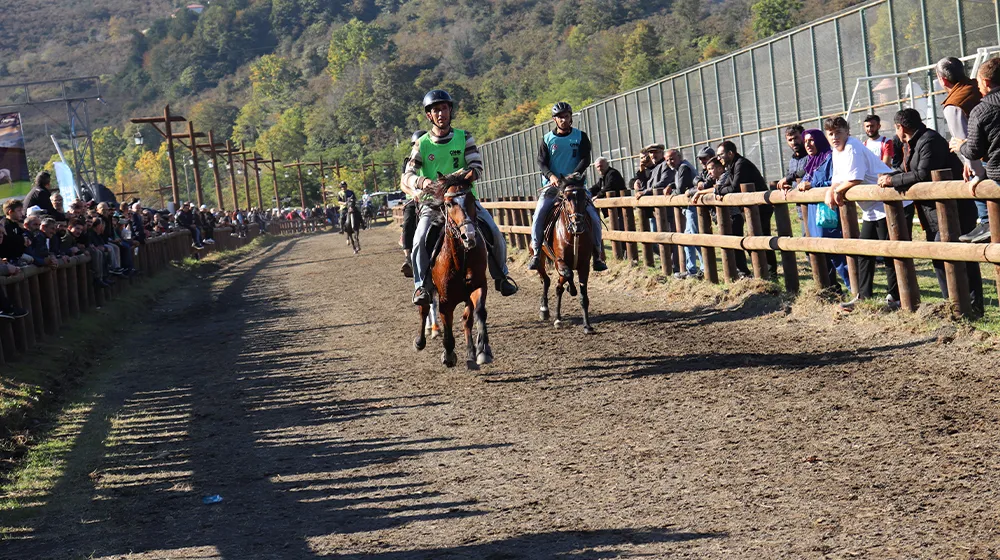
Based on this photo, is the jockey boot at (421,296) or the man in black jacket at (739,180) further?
the man in black jacket at (739,180)

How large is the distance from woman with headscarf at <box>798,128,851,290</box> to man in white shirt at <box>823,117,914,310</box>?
79 cm

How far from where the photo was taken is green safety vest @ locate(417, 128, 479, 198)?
11578 millimetres

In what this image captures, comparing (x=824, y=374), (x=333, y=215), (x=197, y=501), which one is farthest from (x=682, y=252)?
(x=333, y=215)

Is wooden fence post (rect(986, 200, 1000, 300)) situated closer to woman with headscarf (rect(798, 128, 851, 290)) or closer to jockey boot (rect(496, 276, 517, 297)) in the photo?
woman with headscarf (rect(798, 128, 851, 290))

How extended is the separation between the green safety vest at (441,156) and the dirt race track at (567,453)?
1.89 m

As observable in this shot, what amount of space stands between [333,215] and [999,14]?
7861 cm

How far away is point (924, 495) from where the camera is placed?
19.0 ft

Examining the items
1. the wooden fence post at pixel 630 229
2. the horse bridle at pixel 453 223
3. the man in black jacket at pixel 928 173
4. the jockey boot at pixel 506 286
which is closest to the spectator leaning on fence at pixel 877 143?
the man in black jacket at pixel 928 173

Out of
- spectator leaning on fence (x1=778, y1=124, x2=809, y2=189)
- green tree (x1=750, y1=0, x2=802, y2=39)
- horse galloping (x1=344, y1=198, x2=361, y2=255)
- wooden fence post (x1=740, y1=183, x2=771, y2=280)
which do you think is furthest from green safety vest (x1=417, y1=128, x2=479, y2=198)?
green tree (x1=750, y1=0, x2=802, y2=39)

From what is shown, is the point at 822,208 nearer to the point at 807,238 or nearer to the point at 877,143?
the point at 807,238

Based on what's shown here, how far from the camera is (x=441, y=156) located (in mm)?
11586

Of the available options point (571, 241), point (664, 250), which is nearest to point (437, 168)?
point (571, 241)

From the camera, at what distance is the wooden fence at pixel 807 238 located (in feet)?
32.2

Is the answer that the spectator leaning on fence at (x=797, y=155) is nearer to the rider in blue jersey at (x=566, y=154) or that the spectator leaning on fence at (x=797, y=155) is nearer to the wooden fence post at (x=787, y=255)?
the wooden fence post at (x=787, y=255)
